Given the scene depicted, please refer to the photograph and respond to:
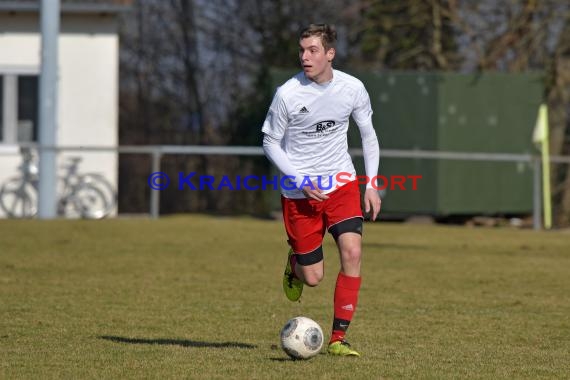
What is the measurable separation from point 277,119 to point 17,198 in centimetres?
1504

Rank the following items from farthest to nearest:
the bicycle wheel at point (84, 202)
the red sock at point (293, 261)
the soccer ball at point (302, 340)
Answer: the bicycle wheel at point (84, 202) < the red sock at point (293, 261) < the soccer ball at point (302, 340)

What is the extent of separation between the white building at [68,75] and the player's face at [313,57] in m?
15.9

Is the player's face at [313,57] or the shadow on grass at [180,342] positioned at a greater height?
the player's face at [313,57]

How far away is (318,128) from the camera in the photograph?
26.1ft

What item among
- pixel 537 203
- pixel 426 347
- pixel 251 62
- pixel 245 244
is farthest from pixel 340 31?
pixel 426 347

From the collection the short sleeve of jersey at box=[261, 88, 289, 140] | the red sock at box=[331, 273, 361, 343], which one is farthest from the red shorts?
the short sleeve of jersey at box=[261, 88, 289, 140]

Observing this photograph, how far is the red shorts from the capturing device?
7996 millimetres

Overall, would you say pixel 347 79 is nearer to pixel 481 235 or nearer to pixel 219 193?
pixel 481 235

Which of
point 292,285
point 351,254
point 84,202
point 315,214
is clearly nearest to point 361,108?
point 315,214

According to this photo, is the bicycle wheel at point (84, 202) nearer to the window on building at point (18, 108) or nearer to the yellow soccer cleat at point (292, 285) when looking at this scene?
the window on building at point (18, 108)

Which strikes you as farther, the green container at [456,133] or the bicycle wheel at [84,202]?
the bicycle wheel at [84,202]

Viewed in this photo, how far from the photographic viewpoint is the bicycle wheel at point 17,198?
872 inches

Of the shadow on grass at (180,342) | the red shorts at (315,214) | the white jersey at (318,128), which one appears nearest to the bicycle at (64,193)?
the shadow on grass at (180,342)

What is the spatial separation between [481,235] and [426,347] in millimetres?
11051
